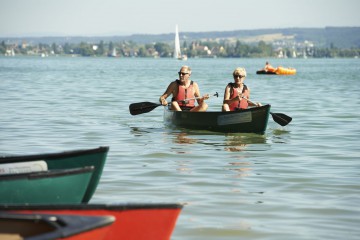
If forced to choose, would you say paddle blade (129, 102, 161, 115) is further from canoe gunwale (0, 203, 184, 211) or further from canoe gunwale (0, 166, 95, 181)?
canoe gunwale (0, 203, 184, 211)

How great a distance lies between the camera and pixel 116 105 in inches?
1192

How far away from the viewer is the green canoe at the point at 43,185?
24.3ft

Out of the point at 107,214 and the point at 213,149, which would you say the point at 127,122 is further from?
the point at 107,214

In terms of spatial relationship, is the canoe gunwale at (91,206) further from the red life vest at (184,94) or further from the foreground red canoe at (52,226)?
the red life vest at (184,94)

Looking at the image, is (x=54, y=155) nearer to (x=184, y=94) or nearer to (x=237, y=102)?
(x=237, y=102)

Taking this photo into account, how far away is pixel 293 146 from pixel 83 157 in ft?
30.2

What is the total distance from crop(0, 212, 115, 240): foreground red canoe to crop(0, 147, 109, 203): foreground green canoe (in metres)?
1.73

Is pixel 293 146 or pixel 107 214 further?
pixel 293 146

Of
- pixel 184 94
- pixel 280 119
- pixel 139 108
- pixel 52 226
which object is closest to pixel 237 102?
pixel 184 94

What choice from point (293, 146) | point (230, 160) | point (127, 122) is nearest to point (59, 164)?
point (230, 160)

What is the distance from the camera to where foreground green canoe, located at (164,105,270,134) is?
17.1 meters

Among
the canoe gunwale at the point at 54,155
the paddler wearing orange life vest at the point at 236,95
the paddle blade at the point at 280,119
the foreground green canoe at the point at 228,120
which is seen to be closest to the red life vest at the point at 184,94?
the foreground green canoe at the point at 228,120

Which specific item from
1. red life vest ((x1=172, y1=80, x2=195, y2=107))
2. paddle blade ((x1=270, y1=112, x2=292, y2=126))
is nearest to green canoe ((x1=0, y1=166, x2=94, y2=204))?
red life vest ((x1=172, y1=80, x2=195, y2=107))

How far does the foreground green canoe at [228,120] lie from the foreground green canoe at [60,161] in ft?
29.3
